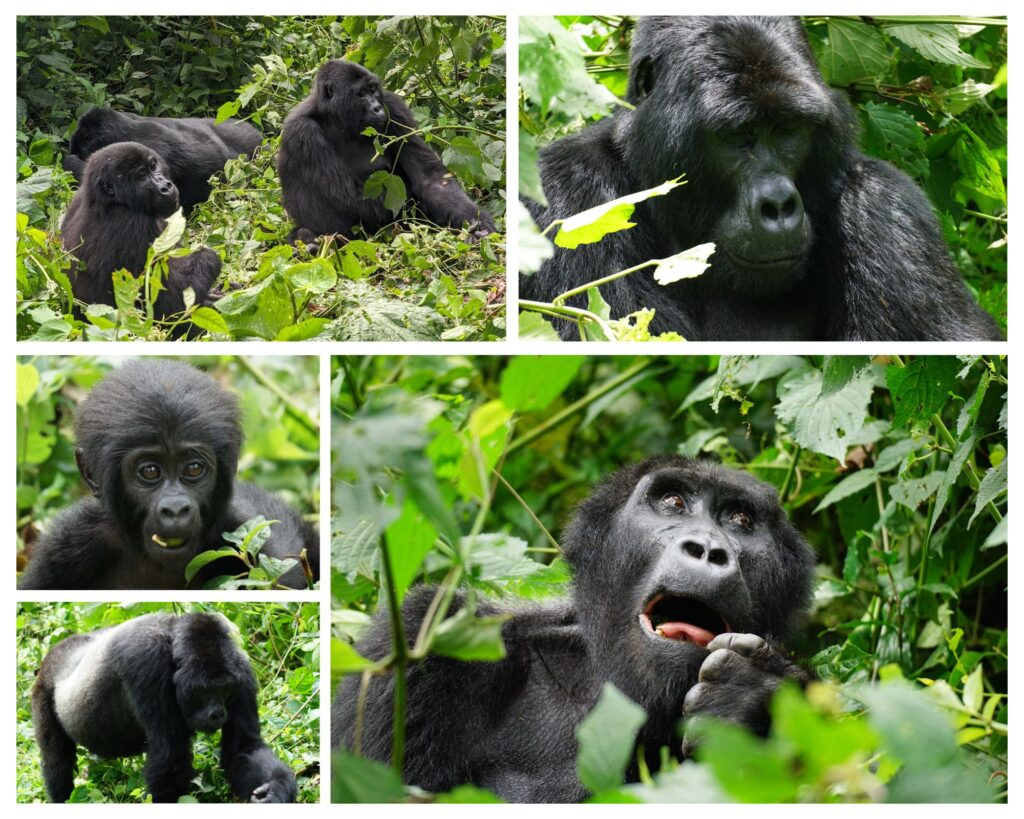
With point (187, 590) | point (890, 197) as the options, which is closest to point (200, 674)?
point (187, 590)

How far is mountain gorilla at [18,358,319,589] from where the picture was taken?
2348 millimetres

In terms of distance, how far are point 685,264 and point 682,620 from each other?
67cm

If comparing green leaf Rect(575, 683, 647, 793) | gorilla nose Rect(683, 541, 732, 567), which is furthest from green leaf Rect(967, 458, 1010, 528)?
green leaf Rect(575, 683, 647, 793)

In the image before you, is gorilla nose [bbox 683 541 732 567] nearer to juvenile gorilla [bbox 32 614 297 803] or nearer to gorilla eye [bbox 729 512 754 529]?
gorilla eye [bbox 729 512 754 529]

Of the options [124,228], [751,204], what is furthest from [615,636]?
[124,228]

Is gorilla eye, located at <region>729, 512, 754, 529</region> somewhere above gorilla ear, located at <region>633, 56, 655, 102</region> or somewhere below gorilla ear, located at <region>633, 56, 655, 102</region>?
below

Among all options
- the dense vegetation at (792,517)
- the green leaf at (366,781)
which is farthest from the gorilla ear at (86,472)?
the green leaf at (366,781)

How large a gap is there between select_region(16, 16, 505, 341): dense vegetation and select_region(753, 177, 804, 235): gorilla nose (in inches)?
21.3

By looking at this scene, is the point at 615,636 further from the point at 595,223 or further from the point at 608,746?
the point at 608,746

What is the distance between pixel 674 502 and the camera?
2.24m

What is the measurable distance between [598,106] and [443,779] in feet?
4.20

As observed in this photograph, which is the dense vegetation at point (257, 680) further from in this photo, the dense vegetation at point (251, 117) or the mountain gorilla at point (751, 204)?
the mountain gorilla at point (751, 204)
